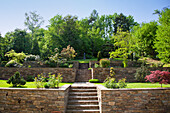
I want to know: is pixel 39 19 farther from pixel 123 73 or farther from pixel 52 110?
pixel 52 110

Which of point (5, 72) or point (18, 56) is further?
point (18, 56)

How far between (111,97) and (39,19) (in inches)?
1264

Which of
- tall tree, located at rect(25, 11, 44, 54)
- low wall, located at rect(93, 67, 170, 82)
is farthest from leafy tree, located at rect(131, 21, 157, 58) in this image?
tall tree, located at rect(25, 11, 44, 54)

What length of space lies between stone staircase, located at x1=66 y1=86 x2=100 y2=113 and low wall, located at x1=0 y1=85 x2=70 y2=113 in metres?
0.58

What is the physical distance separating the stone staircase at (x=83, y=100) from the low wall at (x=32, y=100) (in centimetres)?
58

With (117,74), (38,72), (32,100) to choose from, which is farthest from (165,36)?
(32,100)

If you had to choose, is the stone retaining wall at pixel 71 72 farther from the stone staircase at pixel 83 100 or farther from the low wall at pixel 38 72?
the stone staircase at pixel 83 100

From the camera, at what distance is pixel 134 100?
674 cm

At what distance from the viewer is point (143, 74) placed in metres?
12.7

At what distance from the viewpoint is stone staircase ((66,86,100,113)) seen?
698 centimetres

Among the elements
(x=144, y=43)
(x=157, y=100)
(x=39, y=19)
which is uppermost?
(x=39, y=19)

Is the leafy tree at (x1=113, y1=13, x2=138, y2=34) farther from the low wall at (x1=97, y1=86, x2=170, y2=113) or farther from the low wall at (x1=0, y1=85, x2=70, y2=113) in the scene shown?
the low wall at (x1=0, y1=85, x2=70, y2=113)

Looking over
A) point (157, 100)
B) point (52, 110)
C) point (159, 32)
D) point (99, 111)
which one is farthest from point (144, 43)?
point (52, 110)

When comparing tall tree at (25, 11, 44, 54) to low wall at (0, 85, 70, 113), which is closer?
low wall at (0, 85, 70, 113)
